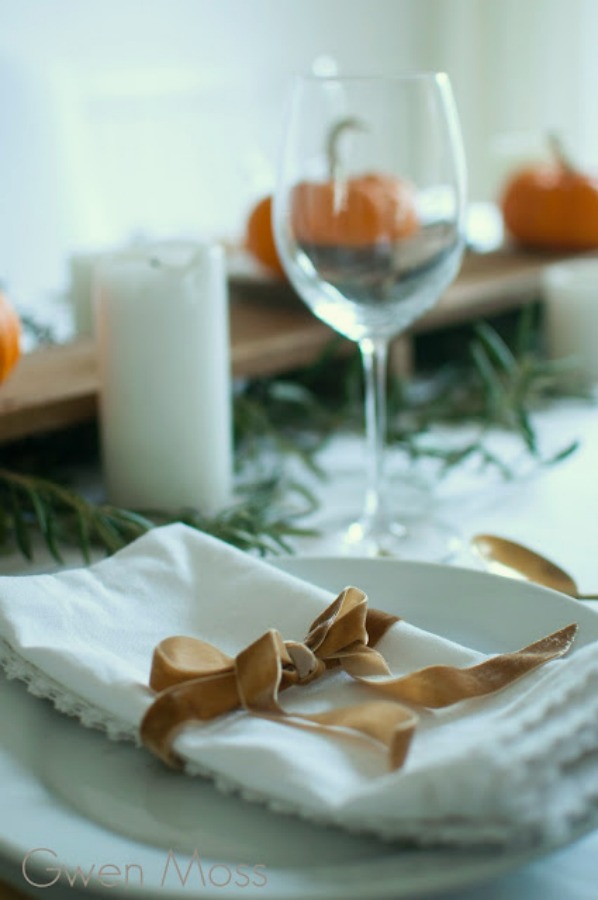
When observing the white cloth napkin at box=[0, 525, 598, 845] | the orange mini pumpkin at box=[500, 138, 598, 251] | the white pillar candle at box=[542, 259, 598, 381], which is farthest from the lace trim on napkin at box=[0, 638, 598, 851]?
Answer: the orange mini pumpkin at box=[500, 138, 598, 251]

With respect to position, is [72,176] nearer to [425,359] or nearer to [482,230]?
[482,230]

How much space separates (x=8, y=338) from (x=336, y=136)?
12.8 inches

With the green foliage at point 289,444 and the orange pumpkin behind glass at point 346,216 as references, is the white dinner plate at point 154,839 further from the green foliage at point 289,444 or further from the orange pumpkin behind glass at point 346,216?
the orange pumpkin behind glass at point 346,216

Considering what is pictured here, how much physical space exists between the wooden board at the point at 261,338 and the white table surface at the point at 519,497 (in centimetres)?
9

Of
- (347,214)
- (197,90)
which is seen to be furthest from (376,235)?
(197,90)

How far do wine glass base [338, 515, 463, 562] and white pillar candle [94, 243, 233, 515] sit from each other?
11cm

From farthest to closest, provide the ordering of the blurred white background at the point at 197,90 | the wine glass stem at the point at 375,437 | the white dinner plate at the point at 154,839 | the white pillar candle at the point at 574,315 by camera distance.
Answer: the blurred white background at the point at 197,90, the white pillar candle at the point at 574,315, the wine glass stem at the point at 375,437, the white dinner plate at the point at 154,839

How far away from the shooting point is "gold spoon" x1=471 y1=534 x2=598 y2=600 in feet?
1.95

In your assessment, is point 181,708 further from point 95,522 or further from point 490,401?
point 490,401

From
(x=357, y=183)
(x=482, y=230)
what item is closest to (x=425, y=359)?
(x=357, y=183)

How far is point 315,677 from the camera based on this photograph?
43 centimetres

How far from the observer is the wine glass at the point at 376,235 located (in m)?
0.67

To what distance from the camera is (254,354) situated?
2.93 feet

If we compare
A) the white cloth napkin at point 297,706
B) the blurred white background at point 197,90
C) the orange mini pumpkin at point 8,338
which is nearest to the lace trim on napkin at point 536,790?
the white cloth napkin at point 297,706
